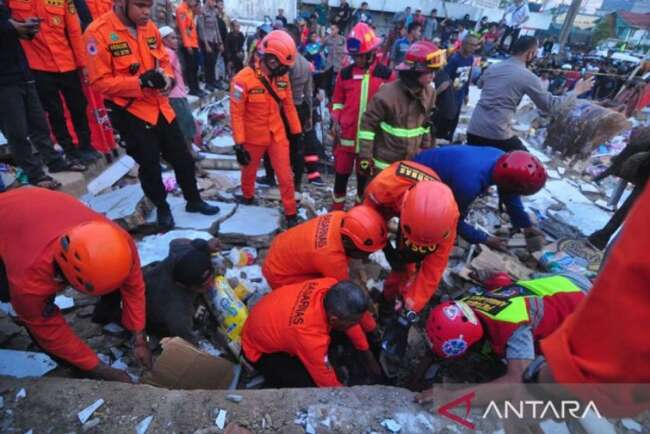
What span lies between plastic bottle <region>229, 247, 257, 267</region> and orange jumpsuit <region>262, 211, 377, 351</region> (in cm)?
61

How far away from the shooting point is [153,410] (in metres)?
1.65

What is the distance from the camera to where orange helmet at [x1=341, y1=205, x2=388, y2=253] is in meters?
2.21

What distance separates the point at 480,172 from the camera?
2604 mm

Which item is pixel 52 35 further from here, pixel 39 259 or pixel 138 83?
pixel 39 259

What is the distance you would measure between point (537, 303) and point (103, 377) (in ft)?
7.86

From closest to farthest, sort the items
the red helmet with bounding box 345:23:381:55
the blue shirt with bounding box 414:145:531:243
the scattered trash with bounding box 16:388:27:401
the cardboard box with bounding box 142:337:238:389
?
the scattered trash with bounding box 16:388:27:401 < the cardboard box with bounding box 142:337:238:389 < the blue shirt with bounding box 414:145:531:243 < the red helmet with bounding box 345:23:381:55

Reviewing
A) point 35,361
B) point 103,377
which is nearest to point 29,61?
point 35,361

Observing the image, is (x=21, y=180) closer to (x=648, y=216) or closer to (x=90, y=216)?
(x=90, y=216)

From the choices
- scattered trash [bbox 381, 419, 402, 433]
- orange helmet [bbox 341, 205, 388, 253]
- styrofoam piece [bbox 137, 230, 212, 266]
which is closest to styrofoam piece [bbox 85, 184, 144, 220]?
styrofoam piece [bbox 137, 230, 212, 266]

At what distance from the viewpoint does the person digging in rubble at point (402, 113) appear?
117 inches

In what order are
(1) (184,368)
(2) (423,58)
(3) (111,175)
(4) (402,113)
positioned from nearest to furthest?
1. (1) (184,368)
2. (2) (423,58)
3. (4) (402,113)
4. (3) (111,175)

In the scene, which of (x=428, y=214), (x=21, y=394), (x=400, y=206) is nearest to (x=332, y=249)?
(x=400, y=206)

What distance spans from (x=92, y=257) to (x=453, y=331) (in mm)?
1773

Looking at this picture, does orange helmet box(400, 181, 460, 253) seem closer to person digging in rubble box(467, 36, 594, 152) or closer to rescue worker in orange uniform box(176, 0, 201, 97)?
person digging in rubble box(467, 36, 594, 152)
